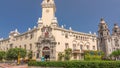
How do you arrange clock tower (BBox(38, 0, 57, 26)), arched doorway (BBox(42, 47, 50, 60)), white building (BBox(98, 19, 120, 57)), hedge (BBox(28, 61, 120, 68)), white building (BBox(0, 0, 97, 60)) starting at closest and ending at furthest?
hedge (BBox(28, 61, 120, 68)), arched doorway (BBox(42, 47, 50, 60)), white building (BBox(0, 0, 97, 60)), clock tower (BBox(38, 0, 57, 26)), white building (BBox(98, 19, 120, 57))

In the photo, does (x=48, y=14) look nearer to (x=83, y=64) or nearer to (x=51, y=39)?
(x=51, y=39)

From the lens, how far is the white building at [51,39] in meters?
51.3

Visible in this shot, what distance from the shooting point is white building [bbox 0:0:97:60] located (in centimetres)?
5134

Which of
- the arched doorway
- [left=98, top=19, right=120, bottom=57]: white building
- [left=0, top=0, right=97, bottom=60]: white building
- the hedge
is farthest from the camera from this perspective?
[left=98, top=19, right=120, bottom=57]: white building

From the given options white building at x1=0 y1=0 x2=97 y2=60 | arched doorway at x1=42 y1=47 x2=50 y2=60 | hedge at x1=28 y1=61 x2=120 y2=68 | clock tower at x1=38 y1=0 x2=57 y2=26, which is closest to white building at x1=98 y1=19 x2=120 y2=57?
white building at x1=0 y1=0 x2=97 y2=60

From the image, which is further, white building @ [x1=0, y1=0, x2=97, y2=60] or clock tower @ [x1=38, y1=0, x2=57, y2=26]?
clock tower @ [x1=38, y1=0, x2=57, y2=26]

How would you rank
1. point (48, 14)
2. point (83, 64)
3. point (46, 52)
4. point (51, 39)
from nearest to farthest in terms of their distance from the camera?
point (83, 64) < point (46, 52) < point (51, 39) < point (48, 14)

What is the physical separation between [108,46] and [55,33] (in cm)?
3016

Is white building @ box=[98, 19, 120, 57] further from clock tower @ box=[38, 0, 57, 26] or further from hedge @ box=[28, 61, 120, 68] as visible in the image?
hedge @ box=[28, 61, 120, 68]

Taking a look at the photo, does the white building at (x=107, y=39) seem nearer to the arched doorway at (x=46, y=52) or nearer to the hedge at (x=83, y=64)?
the arched doorway at (x=46, y=52)

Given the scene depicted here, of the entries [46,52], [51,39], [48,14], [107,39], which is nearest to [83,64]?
[51,39]

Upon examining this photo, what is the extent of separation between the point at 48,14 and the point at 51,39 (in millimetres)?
9834

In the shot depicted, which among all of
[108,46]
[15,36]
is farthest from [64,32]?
[108,46]

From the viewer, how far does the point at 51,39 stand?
51.4 m
